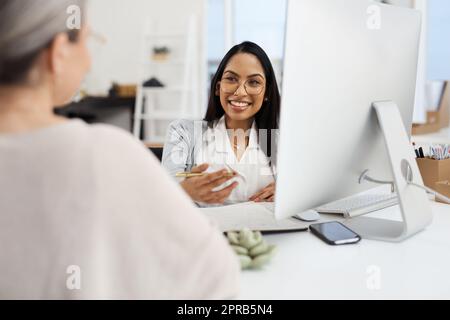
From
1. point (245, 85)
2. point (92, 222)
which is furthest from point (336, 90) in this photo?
point (245, 85)

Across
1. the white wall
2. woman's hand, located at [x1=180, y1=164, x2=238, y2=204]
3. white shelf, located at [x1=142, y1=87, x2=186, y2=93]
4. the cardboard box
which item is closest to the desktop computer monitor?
woman's hand, located at [x1=180, y1=164, x2=238, y2=204]

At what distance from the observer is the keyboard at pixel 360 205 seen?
121cm

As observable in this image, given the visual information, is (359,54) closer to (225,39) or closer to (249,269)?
(249,269)

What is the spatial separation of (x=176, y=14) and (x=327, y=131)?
14.0 ft

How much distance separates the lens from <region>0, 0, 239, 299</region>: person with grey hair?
54 cm

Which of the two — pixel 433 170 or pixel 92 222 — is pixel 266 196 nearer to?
pixel 433 170

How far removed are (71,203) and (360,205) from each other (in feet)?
3.02

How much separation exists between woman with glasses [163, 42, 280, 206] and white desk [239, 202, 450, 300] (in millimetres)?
631

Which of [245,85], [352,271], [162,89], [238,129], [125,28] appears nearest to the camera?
[352,271]

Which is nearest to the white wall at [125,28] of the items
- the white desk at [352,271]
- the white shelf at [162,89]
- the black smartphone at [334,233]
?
the white shelf at [162,89]

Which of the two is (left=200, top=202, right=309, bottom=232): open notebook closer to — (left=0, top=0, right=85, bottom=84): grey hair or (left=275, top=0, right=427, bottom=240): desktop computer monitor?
(left=275, top=0, right=427, bottom=240): desktop computer monitor

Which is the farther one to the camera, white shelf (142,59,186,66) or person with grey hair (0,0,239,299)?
white shelf (142,59,186,66)

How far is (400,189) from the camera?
101 cm
